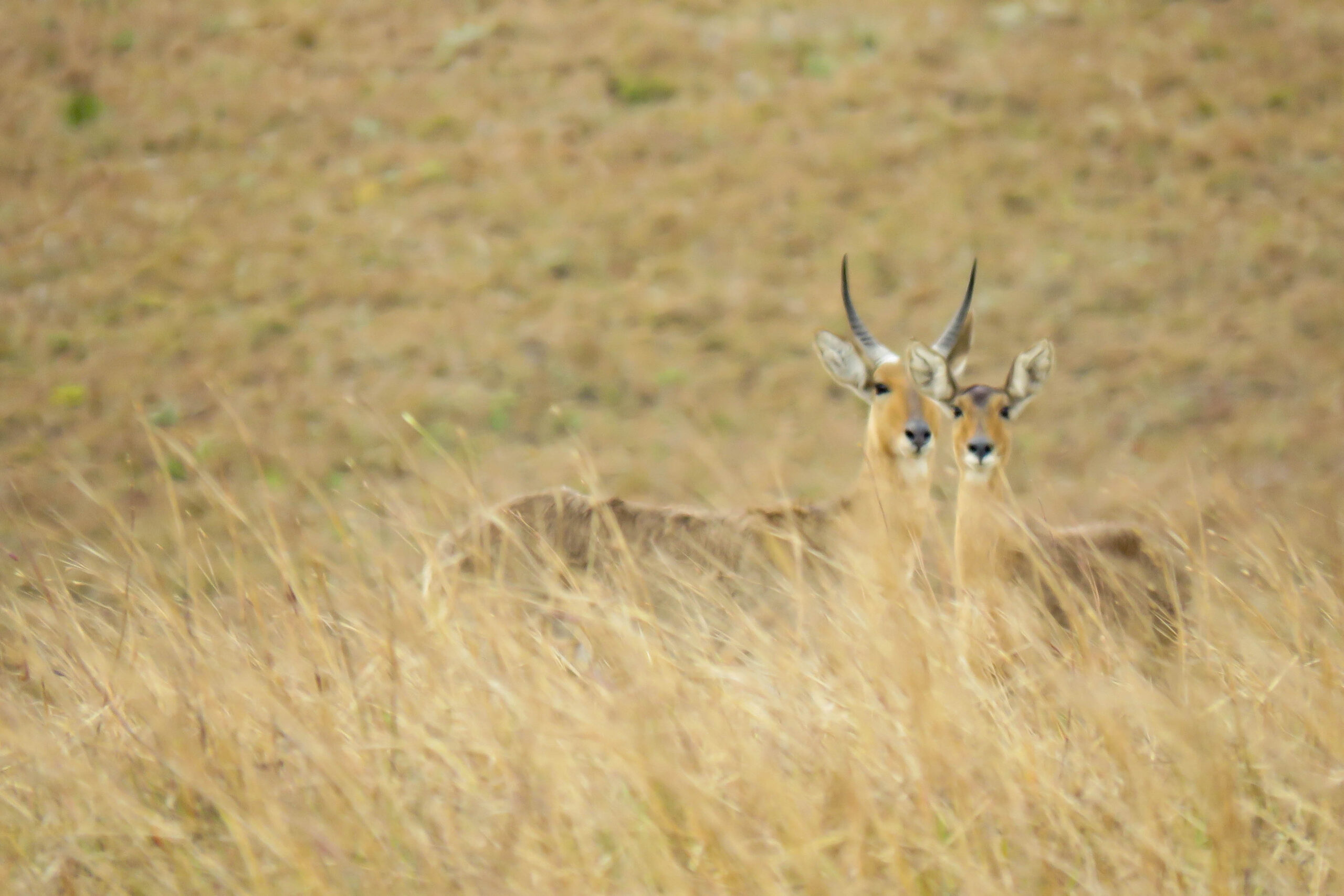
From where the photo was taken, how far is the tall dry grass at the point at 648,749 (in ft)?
7.34

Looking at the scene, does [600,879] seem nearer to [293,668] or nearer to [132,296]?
[293,668]

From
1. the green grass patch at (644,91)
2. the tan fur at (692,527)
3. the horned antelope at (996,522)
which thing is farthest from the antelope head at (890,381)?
the green grass patch at (644,91)

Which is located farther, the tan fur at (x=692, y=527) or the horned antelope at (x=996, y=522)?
the tan fur at (x=692, y=527)

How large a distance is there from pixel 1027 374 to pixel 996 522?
1274 mm

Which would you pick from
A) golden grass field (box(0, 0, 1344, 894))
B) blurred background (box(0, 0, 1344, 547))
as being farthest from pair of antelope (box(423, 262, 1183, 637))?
blurred background (box(0, 0, 1344, 547))

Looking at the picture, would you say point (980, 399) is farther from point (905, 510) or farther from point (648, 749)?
point (648, 749)

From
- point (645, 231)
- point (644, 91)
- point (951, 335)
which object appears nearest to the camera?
point (951, 335)

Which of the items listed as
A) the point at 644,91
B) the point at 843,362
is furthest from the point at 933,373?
the point at 644,91

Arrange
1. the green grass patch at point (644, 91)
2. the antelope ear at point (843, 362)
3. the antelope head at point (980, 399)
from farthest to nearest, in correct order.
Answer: the green grass patch at point (644, 91) < the antelope ear at point (843, 362) < the antelope head at point (980, 399)

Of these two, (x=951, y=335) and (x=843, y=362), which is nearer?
(x=951, y=335)

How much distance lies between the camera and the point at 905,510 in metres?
5.44

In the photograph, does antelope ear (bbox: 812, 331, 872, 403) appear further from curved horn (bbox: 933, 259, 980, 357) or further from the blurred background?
the blurred background

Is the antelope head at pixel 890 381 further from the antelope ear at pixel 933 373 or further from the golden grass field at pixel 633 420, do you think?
the golden grass field at pixel 633 420

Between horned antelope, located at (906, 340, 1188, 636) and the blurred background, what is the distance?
10.3 feet
